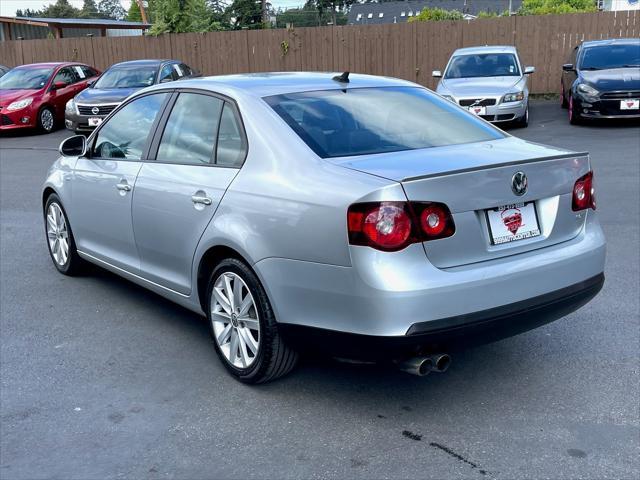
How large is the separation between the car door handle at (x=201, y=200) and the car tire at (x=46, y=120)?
15.0 metres

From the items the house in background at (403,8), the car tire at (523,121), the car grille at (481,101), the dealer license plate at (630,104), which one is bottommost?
the car tire at (523,121)

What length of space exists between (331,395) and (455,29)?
19506mm

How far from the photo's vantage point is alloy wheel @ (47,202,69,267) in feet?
20.5

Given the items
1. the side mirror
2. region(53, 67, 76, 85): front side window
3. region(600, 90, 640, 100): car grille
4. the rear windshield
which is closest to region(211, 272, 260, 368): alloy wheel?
the rear windshield

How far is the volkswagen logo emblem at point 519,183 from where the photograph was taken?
3.63 meters

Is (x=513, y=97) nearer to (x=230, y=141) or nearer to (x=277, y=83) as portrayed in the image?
(x=277, y=83)

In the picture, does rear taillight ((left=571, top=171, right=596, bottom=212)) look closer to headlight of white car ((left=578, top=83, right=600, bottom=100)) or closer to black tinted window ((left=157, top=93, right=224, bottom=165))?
black tinted window ((left=157, top=93, right=224, bottom=165))

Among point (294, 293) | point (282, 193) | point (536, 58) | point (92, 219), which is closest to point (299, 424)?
point (294, 293)

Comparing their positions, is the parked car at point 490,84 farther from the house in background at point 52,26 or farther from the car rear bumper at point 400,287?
the house in background at point 52,26

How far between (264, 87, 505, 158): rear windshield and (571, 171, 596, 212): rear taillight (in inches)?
25.6

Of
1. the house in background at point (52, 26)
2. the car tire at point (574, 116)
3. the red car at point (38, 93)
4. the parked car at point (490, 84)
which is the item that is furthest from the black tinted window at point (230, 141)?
the house in background at point (52, 26)

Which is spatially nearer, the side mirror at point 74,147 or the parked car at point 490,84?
the side mirror at point 74,147

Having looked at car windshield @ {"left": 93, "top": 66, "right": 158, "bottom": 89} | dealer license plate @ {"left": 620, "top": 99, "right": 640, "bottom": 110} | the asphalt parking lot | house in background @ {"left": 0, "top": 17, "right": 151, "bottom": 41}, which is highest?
house in background @ {"left": 0, "top": 17, "right": 151, "bottom": 41}

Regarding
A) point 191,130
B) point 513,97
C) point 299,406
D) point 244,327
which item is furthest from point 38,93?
point 299,406
